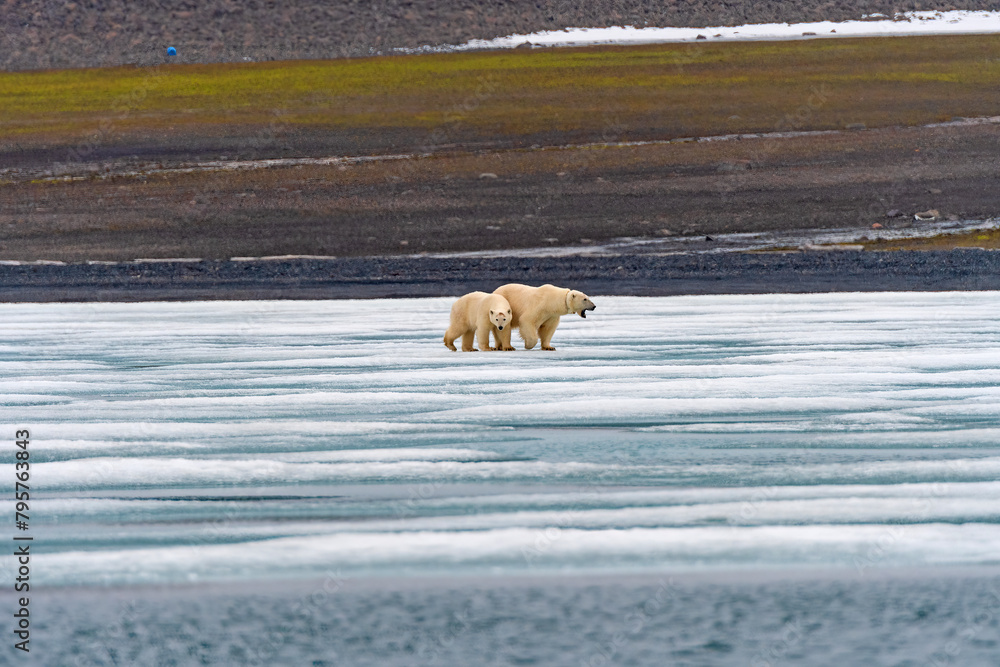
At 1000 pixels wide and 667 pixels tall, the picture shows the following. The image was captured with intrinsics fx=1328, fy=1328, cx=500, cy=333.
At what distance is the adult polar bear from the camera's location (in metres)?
8.97

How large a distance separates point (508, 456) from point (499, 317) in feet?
10.5

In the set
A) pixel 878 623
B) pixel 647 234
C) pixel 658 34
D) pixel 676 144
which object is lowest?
pixel 878 623

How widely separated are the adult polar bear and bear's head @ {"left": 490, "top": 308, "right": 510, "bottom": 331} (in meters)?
0.33

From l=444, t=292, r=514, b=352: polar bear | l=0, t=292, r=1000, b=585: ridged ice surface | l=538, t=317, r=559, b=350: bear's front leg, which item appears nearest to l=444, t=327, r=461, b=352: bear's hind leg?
l=444, t=292, r=514, b=352: polar bear

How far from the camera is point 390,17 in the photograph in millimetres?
31094

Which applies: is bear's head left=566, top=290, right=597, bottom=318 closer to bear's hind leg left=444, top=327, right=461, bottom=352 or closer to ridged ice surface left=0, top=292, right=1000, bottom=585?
ridged ice surface left=0, top=292, right=1000, bottom=585

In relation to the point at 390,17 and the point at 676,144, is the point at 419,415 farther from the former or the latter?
the point at 390,17

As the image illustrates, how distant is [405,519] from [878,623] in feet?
5.73

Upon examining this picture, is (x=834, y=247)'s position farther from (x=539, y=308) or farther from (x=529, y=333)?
(x=539, y=308)

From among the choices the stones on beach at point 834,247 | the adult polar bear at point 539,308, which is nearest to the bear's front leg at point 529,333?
the adult polar bear at point 539,308

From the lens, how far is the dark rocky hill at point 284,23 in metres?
30.7

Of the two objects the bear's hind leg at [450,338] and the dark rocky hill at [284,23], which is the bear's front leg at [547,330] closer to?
the bear's hind leg at [450,338]

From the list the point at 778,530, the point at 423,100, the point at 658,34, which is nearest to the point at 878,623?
the point at 778,530

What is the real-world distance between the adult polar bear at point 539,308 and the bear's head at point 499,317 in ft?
1.07
